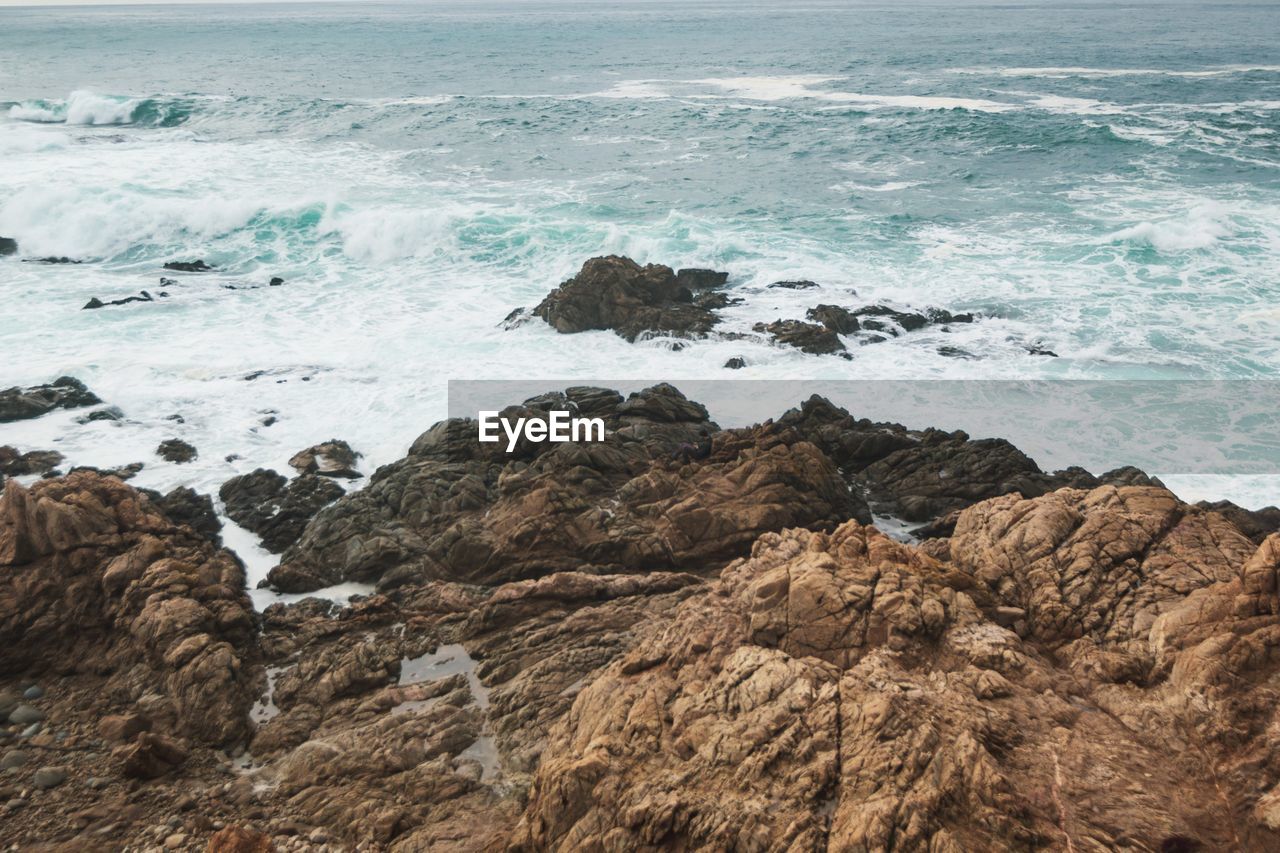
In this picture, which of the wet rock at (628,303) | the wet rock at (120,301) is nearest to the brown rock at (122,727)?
the wet rock at (628,303)

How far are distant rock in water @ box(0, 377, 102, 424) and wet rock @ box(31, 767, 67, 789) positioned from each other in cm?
1184

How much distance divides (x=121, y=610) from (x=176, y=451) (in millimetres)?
6408

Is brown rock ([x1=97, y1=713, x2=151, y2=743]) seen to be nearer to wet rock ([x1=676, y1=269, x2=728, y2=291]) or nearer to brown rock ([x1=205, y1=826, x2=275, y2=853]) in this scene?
brown rock ([x1=205, y1=826, x2=275, y2=853])

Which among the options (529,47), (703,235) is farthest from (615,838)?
(529,47)

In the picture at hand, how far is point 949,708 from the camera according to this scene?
23.1 feet

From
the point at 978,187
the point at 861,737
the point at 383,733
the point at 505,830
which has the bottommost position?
the point at 383,733

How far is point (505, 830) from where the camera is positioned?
7.75 metres

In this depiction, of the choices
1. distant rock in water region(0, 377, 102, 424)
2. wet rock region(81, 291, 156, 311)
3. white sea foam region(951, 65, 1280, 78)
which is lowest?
distant rock in water region(0, 377, 102, 424)

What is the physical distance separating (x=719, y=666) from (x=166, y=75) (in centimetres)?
8485

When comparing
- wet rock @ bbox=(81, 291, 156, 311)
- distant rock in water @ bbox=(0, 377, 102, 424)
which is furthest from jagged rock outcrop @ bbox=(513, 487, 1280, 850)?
wet rock @ bbox=(81, 291, 156, 311)

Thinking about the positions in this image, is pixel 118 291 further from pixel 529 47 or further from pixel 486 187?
pixel 529 47

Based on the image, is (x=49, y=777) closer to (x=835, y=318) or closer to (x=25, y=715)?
(x=25, y=715)

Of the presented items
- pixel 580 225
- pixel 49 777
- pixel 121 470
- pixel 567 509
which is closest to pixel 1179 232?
pixel 580 225

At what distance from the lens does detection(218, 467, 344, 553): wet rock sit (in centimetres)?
1501
